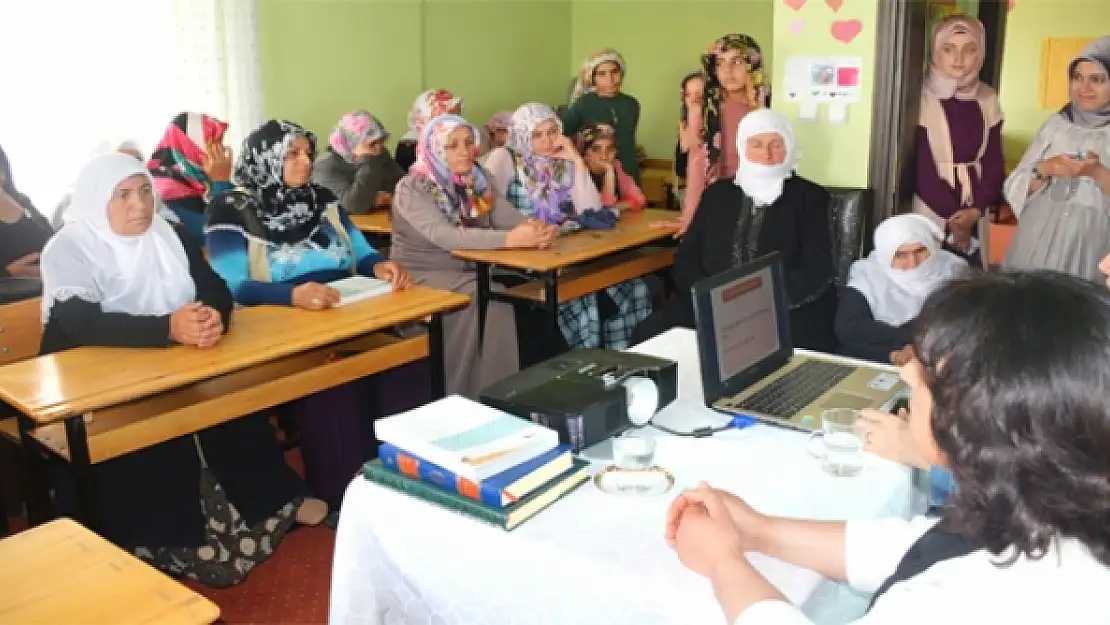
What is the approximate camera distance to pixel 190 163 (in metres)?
4.23

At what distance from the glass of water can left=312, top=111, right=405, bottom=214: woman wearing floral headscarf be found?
337 cm

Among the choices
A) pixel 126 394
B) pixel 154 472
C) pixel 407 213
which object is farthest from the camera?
pixel 407 213

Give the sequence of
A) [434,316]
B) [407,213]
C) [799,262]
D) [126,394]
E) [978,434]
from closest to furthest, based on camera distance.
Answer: [978,434]
[126,394]
[434,316]
[799,262]
[407,213]

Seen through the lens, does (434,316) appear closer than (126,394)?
No

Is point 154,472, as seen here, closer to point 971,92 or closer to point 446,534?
point 446,534

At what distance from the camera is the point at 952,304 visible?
38.6 inches

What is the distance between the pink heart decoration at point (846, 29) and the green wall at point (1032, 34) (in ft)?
8.81

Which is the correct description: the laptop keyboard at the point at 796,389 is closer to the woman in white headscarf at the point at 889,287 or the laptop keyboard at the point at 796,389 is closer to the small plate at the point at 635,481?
the small plate at the point at 635,481

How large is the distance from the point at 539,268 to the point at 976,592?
251cm

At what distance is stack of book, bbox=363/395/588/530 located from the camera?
1405 millimetres

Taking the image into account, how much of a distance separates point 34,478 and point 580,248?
2.04 meters

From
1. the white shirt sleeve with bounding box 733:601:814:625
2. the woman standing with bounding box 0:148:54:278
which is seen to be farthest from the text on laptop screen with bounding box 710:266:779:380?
the woman standing with bounding box 0:148:54:278

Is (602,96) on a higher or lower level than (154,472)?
higher

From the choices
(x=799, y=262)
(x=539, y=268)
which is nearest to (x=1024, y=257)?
(x=799, y=262)
